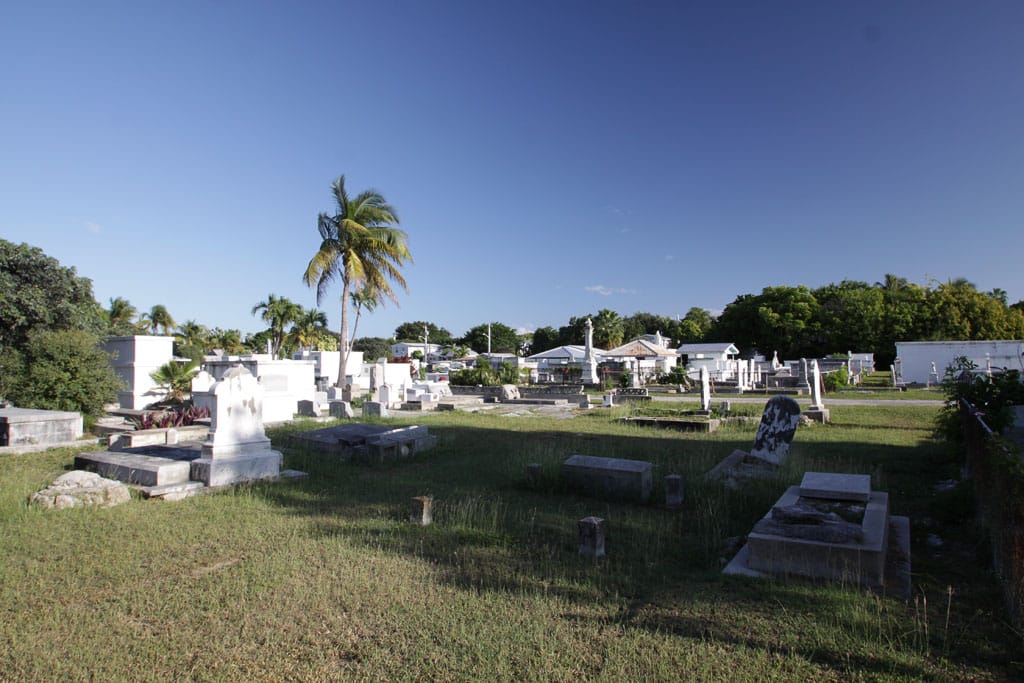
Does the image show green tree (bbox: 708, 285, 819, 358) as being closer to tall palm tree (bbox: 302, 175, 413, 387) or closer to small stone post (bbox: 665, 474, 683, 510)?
tall palm tree (bbox: 302, 175, 413, 387)

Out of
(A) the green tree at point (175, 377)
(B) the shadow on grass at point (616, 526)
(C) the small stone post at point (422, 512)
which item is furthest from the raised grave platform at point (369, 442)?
(A) the green tree at point (175, 377)

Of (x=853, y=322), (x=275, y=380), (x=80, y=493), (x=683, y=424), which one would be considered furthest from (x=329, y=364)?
(x=853, y=322)

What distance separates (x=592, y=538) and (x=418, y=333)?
10211 cm

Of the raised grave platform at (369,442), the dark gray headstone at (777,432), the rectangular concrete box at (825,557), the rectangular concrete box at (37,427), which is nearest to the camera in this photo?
the rectangular concrete box at (825,557)

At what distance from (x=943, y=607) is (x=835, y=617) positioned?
83 cm

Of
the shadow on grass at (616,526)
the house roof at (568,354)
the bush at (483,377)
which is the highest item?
the house roof at (568,354)

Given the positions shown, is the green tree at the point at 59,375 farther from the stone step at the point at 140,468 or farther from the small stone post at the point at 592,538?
the small stone post at the point at 592,538

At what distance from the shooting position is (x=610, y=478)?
6816 millimetres

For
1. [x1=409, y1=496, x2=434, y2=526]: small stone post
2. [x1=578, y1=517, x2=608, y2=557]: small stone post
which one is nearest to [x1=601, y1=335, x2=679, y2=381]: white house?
[x1=409, y1=496, x2=434, y2=526]: small stone post

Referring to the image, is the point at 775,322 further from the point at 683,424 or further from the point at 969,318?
the point at 683,424

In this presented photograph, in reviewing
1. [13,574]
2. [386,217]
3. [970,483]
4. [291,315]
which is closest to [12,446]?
[13,574]

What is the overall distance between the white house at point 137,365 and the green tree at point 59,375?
11.2 ft

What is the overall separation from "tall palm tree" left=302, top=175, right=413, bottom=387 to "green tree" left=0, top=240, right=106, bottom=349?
9457 millimetres

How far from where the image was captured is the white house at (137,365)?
16156mm
